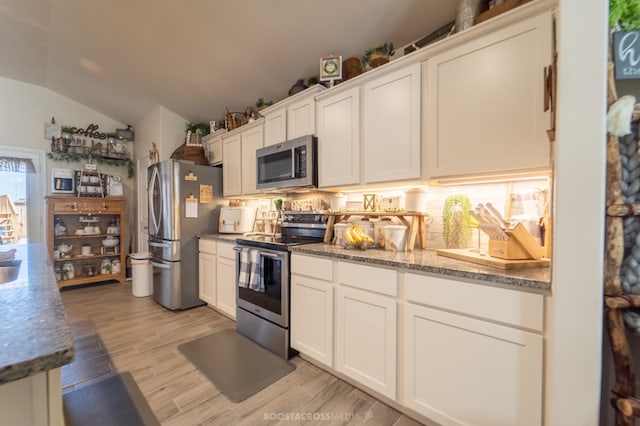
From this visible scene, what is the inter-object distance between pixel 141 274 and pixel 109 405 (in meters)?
2.38

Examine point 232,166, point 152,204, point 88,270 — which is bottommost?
point 88,270

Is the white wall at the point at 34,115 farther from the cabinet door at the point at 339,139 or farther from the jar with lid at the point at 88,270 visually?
the cabinet door at the point at 339,139

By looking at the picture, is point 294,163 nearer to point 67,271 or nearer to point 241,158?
point 241,158

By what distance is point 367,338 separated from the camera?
65.6 inches

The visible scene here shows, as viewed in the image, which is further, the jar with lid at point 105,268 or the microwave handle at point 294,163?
the jar with lid at point 105,268

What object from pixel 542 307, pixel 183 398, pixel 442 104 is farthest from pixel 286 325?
pixel 442 104

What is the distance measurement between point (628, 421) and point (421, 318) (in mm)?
730

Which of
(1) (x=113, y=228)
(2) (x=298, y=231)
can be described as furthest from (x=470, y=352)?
(1) (x=113, y=228)

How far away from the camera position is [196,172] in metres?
3.28

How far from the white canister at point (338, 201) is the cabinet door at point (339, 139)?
29 cm

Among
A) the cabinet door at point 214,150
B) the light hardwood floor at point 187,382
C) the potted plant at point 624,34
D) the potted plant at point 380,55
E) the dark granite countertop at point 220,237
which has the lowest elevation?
the light hardwood floor at point 187,382

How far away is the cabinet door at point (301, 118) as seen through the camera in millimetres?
2432

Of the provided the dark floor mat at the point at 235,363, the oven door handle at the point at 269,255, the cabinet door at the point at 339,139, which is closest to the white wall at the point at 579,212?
the cabinet door at the point at 339,139

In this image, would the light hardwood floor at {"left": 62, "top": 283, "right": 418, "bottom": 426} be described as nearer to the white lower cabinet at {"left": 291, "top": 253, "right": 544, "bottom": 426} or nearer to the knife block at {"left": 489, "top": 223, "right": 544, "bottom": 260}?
the white lower cabinet at {"left": 291, "top": 253, "right": 544, "bottom": 426}
